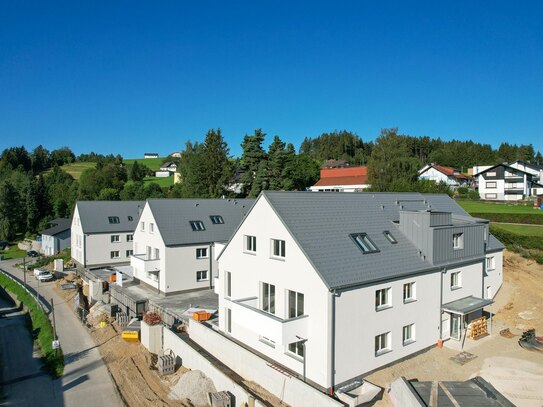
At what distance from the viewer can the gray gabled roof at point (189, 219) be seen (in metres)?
33.6

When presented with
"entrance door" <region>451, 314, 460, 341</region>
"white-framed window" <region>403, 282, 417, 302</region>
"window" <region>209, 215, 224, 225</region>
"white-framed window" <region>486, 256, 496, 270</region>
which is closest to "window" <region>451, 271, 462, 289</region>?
"entrance door" <region>451, 314, 460, 341</region>

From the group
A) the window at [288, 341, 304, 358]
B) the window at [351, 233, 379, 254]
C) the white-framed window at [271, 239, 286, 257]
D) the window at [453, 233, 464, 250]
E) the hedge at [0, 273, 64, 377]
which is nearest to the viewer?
the window at [288, 341, 304, 358]

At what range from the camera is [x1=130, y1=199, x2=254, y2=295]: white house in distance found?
33.0 metres

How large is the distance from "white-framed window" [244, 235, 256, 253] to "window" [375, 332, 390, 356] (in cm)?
761

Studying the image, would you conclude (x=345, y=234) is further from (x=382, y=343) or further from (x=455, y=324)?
(x=455, y=324)

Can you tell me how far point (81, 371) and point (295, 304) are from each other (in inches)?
562

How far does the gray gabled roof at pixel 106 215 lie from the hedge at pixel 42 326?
9.19 metres

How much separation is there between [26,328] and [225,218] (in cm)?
1949

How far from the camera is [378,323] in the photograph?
59.3ft

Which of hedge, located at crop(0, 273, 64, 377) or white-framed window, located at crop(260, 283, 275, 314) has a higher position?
white-framed window, located at crop(260, 283, 275, 314)

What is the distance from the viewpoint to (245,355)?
19.4 m

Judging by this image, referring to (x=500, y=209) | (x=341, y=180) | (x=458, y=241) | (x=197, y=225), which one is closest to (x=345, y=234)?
(x=458, y=241)

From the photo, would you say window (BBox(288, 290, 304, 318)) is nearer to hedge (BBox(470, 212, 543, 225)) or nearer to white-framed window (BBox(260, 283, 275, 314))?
white-framed window (BBox(260, 283, 275, 314))

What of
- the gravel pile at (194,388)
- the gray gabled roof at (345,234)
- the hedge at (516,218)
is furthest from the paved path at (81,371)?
the hedge at (516,218)
